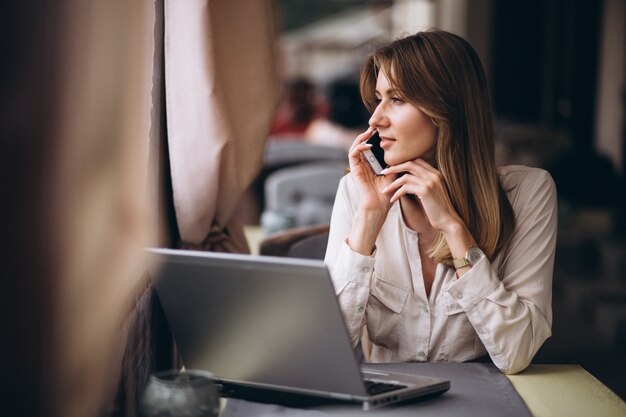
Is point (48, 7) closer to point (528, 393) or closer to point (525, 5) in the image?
point (528, 393)

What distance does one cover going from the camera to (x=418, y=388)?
1.37 m

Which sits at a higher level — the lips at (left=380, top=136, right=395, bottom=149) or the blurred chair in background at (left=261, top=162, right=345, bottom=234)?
the lips at (left=380, top=136, right=395, bottom=149)

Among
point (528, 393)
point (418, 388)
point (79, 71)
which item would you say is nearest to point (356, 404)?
point (418, 388)

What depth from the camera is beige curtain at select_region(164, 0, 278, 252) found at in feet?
6.54

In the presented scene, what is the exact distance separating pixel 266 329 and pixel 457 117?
0.77 meters

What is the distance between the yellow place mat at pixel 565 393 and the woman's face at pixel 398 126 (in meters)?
0.51

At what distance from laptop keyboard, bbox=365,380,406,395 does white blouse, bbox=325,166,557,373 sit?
1.06 feet

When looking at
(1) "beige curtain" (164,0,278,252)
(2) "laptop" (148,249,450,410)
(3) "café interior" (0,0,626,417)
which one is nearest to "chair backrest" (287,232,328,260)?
(3) "café interior" (0,0,626,417)

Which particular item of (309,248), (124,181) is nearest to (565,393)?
(124,181)

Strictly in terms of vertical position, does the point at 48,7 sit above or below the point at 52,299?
above

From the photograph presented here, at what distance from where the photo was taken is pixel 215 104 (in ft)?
6.60

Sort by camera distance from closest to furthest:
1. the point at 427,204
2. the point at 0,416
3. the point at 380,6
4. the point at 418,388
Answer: the point at 0,416 → the point at 418,388 → the point at 427,204 → the point at 380,6

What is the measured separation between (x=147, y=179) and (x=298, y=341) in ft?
2.14

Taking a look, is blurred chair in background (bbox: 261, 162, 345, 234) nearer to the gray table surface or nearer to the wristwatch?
the wristwatch
